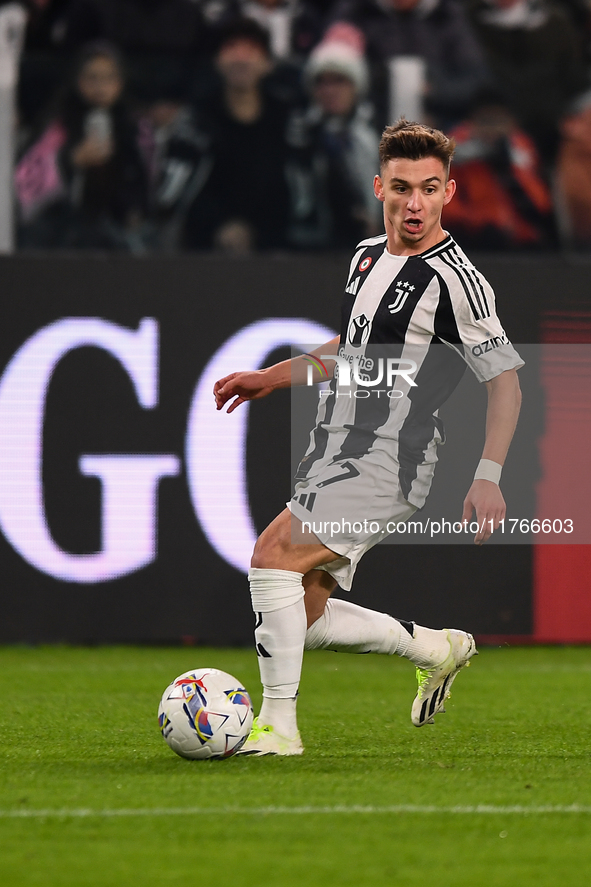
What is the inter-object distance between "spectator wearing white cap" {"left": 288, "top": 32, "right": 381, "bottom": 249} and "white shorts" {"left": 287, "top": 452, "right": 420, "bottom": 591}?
170 inches

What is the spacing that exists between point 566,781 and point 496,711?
161 cm

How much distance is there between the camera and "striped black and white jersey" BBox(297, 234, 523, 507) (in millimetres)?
3963

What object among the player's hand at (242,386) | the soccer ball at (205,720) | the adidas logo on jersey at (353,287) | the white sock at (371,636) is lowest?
the soccer ball at (205,720)

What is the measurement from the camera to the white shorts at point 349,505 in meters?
3.85

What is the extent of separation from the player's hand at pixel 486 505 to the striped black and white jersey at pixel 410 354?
22cm

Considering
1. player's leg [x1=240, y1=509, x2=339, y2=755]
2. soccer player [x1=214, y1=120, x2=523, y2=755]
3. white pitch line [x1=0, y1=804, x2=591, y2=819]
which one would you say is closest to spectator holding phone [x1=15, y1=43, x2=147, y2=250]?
soccer player [x1=214, y1=120, x2=523, y2=755]

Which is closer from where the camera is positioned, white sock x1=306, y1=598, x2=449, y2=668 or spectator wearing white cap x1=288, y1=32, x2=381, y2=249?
white sock x1=306, y1=598, x2=449, y2=668

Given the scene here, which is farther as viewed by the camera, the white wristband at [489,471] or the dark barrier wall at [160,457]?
the dark barrier wall at [160,457]

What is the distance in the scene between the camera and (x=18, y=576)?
7090 mm

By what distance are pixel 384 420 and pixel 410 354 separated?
0.22 m

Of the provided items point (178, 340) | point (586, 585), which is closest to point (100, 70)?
point (178, 340)

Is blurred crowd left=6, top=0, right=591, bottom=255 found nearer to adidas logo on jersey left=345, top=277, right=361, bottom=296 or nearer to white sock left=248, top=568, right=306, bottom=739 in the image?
adidas logo on jersey left=345, top=277, right=361, bottom=296

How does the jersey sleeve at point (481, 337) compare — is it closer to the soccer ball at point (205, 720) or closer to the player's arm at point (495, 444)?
the player's arm at point (495, 444)

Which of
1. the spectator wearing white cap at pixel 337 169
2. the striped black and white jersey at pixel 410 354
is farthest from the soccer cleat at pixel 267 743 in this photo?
the spectator wearing white cap at pixel 337 169
